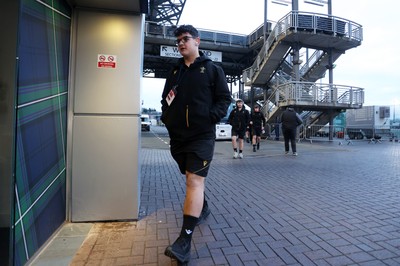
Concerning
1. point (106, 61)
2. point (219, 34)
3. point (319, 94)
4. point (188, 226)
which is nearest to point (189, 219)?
point (188, 226)

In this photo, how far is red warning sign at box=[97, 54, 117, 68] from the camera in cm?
323

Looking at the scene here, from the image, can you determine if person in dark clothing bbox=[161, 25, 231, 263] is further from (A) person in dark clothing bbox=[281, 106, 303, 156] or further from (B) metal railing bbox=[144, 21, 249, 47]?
(B) metal railing bbox=[144, 21, 249, 47]

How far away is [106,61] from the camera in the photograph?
10.6 feet

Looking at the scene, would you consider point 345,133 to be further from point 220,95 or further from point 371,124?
point 220,95

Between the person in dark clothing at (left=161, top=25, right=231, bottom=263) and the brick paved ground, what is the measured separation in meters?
0.53

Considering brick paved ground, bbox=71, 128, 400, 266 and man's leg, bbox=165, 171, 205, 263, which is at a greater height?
man's leg, bbox=165, 171, 205, 263

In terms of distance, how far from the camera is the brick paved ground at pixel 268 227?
2494 mm

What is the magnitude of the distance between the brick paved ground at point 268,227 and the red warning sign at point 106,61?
6.03 ft

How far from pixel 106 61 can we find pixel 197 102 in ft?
4.64

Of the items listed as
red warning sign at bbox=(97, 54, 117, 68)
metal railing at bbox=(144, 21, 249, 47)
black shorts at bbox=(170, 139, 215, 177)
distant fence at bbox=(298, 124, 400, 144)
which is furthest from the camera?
metal railing at bbox=(144, 21, 249, 47)

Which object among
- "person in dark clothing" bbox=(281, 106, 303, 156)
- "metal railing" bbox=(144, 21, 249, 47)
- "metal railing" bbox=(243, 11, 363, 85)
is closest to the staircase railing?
"metal railing" bbox=(243, 11, 363, 85)

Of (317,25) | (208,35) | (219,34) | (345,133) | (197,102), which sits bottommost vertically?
(345,133)

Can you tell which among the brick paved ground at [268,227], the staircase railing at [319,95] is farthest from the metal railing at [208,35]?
the brick paved ground at [268,227]

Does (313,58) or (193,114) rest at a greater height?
(313,58)
